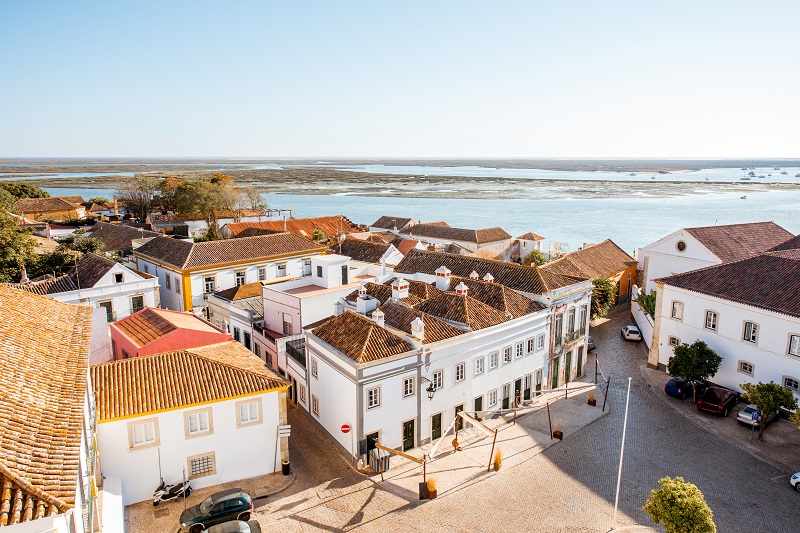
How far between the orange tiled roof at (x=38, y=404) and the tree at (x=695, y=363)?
26.0 m

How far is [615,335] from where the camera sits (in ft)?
126

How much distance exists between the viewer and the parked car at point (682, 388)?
2762cm

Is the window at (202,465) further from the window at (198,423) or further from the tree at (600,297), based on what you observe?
the tree at (600,297)

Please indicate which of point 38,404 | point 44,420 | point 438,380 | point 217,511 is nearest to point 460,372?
point 438,380

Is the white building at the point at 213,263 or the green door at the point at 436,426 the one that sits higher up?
the white building at the point at 213,263

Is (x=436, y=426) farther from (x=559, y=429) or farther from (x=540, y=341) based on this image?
(x=540, y=341)

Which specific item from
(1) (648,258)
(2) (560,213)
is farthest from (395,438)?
(2) (560,213)

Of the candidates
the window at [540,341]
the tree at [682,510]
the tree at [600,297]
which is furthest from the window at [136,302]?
the tree at [600,297]

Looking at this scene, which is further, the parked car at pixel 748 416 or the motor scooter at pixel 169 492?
the parked car at pixel 748 416

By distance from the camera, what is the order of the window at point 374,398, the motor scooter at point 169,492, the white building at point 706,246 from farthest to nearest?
the white building at point 706,246, the window at point 374,398, the motor scooter at point 169,492

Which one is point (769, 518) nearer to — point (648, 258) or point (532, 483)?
point (532, 483)

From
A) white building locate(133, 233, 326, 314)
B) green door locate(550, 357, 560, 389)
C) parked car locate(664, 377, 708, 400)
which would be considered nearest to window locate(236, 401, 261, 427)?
green door locate(550, 357, 560, 389)

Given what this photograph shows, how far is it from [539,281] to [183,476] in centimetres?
1896

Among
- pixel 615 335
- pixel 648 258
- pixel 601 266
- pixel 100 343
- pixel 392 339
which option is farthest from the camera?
pixel 601 266
